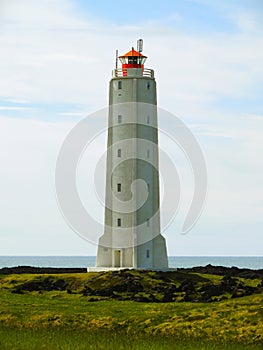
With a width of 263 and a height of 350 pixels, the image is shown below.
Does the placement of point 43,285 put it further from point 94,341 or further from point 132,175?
point 94,341

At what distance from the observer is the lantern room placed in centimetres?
7088

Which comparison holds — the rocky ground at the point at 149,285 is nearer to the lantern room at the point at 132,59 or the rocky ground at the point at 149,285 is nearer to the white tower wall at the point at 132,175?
the white tower wall at the point at 132,175

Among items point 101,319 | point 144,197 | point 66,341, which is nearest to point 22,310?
point 101,319

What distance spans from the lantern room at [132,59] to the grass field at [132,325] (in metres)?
25.3

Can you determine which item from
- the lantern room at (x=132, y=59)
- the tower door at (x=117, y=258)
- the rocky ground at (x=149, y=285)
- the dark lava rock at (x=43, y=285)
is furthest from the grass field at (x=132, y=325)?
the lantern room at (x=132, y=59)

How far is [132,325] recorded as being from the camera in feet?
136

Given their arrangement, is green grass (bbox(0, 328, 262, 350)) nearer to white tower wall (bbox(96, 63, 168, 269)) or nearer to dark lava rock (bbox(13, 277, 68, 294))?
dark lava rock (bbox(13, 277, 68, 294))

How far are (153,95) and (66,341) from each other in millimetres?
36160

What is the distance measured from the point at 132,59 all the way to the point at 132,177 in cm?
925

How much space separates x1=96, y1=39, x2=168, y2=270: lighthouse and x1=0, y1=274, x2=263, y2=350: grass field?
18.7 meters

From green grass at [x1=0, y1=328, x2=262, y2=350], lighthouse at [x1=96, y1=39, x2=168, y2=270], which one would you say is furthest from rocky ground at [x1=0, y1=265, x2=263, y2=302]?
green grass at [x1=0, y1=328, x2=262, y2=350]

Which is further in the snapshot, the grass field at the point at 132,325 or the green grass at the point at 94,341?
the grass field at the point at 132,325

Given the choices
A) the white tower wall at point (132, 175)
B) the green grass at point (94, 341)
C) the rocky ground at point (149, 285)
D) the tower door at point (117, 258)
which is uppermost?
the white tower wall at point (132, 175)

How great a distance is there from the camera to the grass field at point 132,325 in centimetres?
3612
